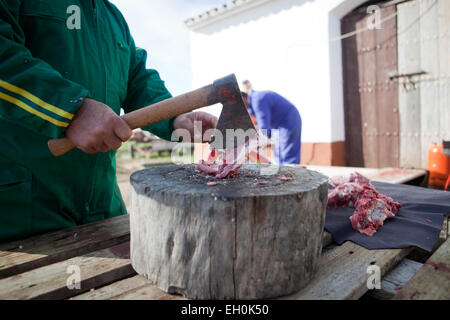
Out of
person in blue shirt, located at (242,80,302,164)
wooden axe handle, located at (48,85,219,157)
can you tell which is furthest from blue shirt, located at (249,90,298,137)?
wooden axe handle, located at (48,85,219,157)

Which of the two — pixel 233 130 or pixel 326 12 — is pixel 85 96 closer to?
pixel 233 130

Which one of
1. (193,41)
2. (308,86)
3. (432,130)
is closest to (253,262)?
(432,130)

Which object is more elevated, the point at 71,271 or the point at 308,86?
the point at 308,86

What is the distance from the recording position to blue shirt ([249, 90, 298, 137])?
4.83m

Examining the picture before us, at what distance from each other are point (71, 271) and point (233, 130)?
0.98 m

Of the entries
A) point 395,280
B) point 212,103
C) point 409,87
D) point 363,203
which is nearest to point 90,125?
point 212,103

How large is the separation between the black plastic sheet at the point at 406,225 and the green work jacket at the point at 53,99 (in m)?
1.28

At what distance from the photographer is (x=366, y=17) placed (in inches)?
226

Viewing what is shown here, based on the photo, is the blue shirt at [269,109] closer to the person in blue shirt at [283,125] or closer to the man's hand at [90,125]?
the person in blue shirt at [283,125]

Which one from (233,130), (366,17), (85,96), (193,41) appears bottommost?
(233,130)

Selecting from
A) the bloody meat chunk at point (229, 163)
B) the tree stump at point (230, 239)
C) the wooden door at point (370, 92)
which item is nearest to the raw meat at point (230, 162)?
the bloody meat chunk at point (229, 163)

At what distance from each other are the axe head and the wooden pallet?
722 millimetres

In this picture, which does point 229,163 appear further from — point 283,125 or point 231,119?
point 283,125

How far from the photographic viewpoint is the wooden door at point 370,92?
18.4 ft
